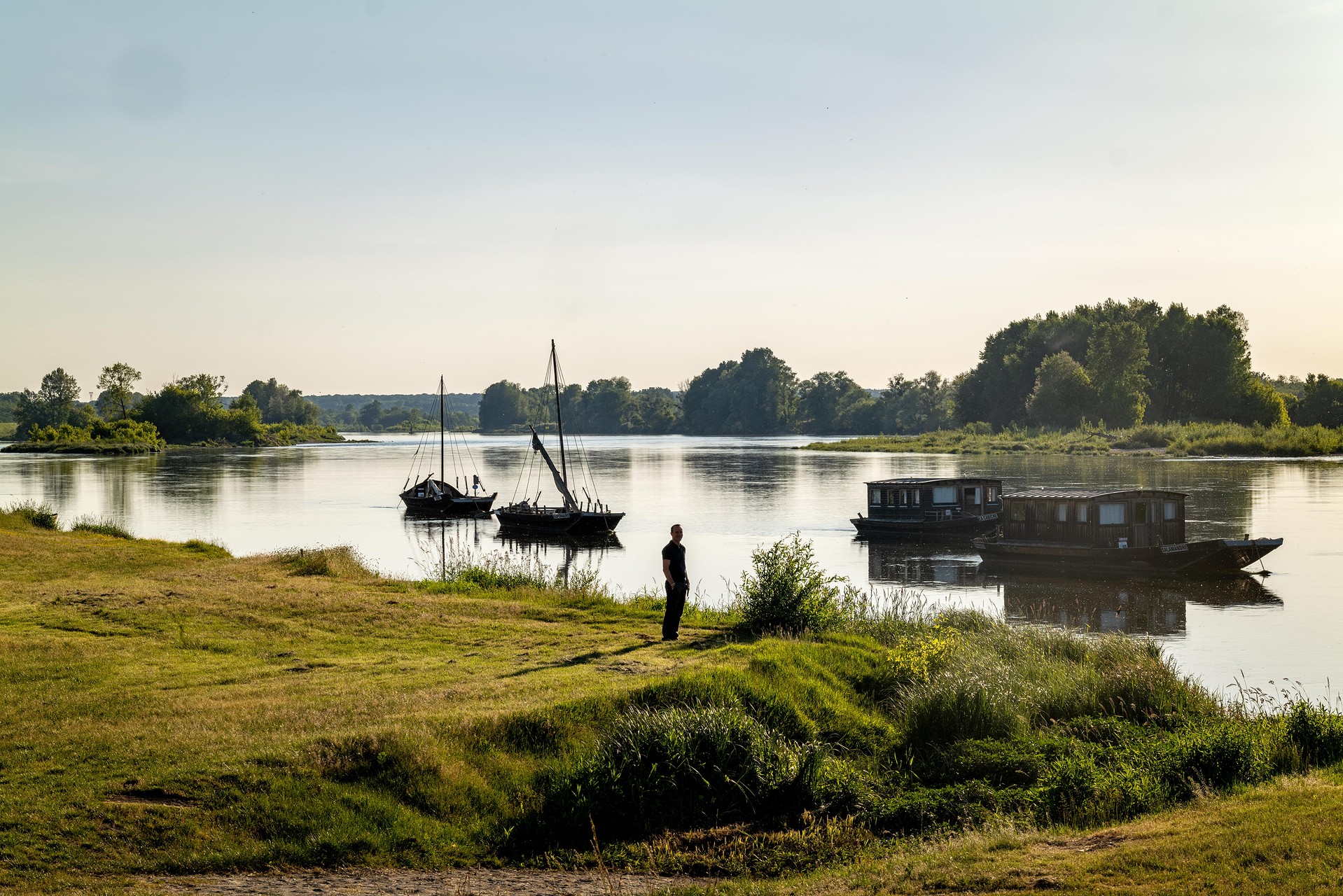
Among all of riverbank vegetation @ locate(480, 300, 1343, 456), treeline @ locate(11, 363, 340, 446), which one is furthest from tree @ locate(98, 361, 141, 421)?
riverbank vegetation @ locate(480, 300, 1343, 456)

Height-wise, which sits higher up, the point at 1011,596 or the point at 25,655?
the point at 25,655

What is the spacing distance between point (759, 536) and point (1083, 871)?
1518 inches

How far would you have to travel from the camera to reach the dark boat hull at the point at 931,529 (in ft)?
154

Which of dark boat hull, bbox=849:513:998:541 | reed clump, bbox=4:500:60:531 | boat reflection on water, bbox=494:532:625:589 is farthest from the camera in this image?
dark boat hull, bbox=849:513:998:541

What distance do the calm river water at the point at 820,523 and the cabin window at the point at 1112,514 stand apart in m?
2.87

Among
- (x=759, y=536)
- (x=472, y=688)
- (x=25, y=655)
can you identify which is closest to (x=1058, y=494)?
(x=759, y=536)

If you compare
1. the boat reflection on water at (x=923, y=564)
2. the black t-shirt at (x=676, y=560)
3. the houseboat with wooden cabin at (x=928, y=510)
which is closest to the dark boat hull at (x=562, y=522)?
the houseboat with wooden cabin at (x=928, y=510)

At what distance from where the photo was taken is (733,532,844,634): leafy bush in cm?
1817

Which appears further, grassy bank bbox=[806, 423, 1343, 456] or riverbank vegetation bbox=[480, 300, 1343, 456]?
riverbank vegetation bbox=[480, 300, 1343, 456]

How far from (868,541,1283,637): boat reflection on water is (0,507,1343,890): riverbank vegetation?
9199mm

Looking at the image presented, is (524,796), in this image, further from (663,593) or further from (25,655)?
(663,593)

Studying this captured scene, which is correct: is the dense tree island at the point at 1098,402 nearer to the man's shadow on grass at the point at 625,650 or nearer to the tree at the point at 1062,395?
the tree at the point at 1062,395

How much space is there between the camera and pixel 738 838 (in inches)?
406

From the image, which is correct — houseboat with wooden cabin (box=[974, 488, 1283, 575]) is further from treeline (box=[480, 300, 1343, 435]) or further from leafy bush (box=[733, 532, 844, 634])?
treeline (box=[480, 300, 1343, 435])
